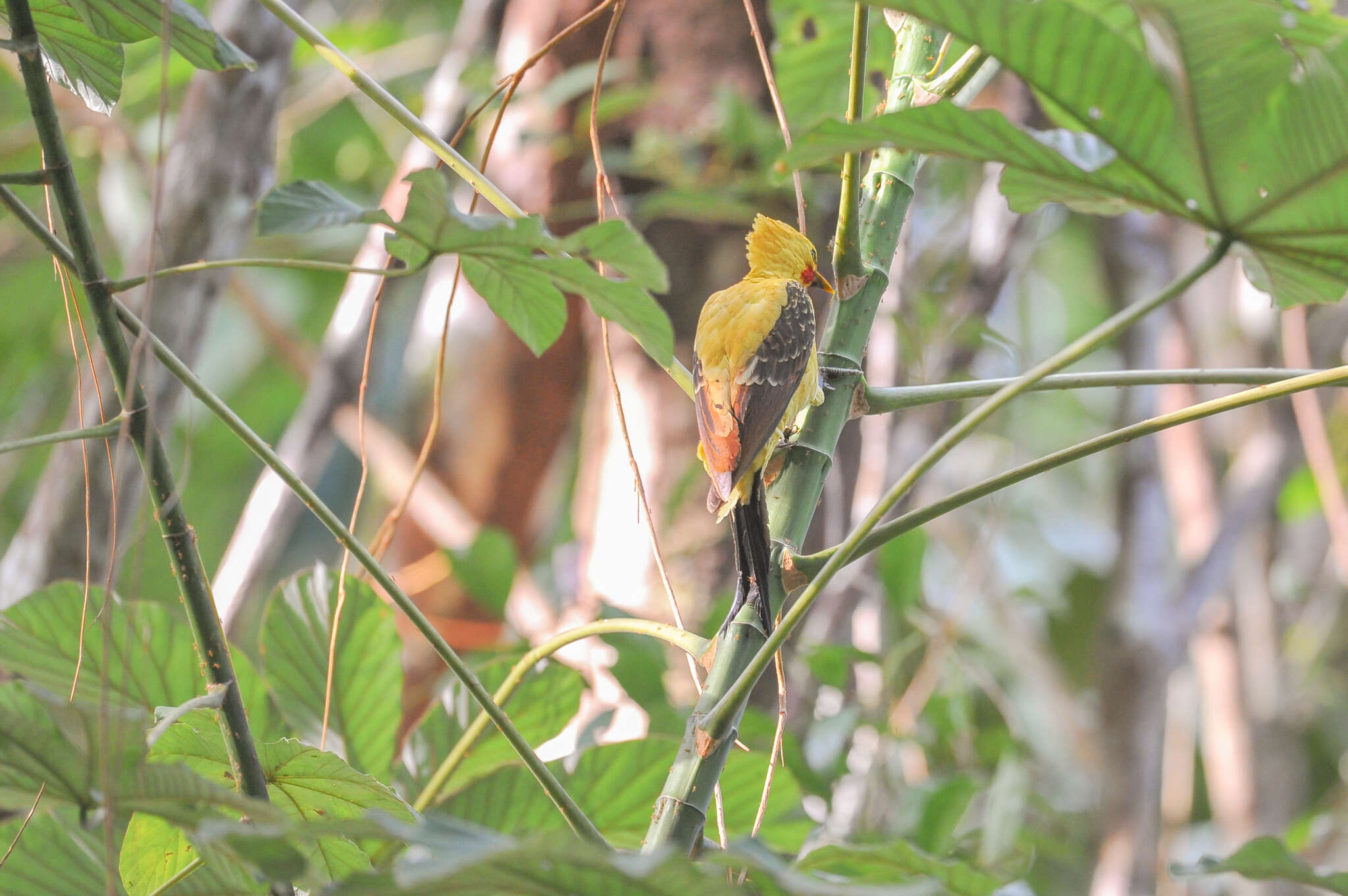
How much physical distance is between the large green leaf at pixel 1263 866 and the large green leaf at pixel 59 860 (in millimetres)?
648

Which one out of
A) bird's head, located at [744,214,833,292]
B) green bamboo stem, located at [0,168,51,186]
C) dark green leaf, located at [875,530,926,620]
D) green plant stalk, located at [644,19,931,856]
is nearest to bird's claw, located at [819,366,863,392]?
green plant stalk, located at [644,19,931,856]

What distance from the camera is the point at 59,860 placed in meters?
0.63

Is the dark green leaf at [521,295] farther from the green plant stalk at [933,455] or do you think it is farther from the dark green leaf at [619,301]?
→ the green plant stalk at [933,455]

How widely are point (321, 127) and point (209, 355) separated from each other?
1.26 metres

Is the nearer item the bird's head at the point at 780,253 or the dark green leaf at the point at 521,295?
the dark green leaf at the point at 521,295

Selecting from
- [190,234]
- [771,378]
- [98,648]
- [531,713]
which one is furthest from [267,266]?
[190,234]

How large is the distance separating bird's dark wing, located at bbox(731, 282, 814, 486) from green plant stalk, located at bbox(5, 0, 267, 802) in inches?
21.7

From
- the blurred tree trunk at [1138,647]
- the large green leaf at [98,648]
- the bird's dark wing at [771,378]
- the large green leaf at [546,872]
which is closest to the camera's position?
the large green leaf at [546,872]

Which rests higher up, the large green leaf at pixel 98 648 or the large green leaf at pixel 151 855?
the large green leaf at pixel 98 648

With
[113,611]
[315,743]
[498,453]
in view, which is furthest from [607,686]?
[113,611]

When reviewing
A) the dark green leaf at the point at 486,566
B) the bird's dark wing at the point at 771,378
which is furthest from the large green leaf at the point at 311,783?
the dark green leaf at the point at 486,566

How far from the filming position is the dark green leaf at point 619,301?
0.62m

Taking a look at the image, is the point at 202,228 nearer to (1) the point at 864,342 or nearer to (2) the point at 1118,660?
(1) the point at 864,342

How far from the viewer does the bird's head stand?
4.60ft
